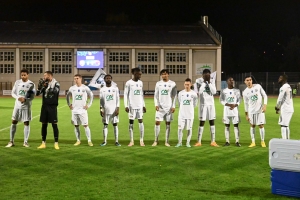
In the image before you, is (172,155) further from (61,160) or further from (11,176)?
(11,176)

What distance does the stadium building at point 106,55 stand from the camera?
60156 millimetres

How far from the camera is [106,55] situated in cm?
6091

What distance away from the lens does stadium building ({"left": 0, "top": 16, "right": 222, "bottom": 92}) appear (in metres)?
60.2

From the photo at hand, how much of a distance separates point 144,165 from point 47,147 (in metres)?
3.70

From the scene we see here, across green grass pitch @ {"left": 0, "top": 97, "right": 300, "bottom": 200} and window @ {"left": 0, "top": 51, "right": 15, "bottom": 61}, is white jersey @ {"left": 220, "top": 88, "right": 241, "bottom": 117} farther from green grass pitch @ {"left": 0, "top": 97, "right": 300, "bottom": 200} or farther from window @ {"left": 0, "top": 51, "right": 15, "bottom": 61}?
window @ {"left": 0, "top": 51, "right": 15, "bottom": 61}

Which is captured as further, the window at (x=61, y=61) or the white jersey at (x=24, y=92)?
the window at (x=61, y=61)

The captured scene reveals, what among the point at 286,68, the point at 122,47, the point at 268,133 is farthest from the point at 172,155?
the point at 286,68

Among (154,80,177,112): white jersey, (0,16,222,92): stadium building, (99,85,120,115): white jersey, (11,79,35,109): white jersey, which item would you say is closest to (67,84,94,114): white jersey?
(99,85,120,115): white jersey

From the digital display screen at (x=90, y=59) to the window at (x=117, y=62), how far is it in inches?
105

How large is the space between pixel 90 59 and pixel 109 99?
158 feet

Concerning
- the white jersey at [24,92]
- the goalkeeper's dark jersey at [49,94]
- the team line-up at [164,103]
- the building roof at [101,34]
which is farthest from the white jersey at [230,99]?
the building roof at [101,34]

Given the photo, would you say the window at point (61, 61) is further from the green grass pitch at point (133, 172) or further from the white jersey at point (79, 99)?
the green grass pitch at point (133, 172)

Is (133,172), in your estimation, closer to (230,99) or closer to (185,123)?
(185,123)

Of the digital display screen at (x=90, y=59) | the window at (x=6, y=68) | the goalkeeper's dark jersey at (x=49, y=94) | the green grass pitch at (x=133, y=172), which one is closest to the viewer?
the green grass pitch at (x=133, y=172)
